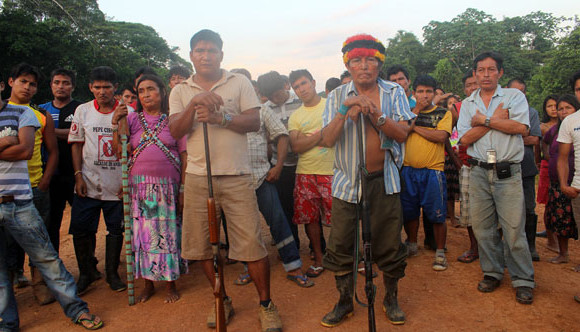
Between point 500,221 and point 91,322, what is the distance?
3.82m

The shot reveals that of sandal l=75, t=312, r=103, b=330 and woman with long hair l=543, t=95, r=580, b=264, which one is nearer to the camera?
sandal l=75, t=312, r=103, b=330

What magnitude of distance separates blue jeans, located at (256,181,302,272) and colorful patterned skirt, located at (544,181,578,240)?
3.07m

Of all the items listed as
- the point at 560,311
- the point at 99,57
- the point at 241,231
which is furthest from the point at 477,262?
the point at 99,57

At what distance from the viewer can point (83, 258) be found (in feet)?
13.9

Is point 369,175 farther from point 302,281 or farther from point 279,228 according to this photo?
point 302,281

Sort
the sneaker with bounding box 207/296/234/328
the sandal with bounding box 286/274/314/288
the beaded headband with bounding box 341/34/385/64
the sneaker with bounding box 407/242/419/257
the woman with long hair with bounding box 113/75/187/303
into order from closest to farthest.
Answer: the beaded headband with bounding box 341/34/385/64, the sneaker with bounding box 207/296/234/328, the woman with long hair with bounding box 113/75/187/303, the sandal with bounding box 286/274/314/288, the sneaker with bounding box 407/242/419/257

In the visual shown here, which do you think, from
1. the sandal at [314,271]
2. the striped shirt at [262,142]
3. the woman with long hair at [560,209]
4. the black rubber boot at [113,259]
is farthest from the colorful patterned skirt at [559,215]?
the black rubber boot at [113,259]

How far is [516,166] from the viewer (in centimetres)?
372

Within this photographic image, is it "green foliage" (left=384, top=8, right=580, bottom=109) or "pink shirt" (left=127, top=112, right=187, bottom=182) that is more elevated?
"green foliage" (left=384, top=8, right=580, bottom=109)

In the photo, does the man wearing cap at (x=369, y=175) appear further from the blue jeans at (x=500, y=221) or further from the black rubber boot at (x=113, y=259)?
the black rubber boot at (x=113, y=259)

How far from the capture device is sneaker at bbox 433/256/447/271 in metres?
4.40

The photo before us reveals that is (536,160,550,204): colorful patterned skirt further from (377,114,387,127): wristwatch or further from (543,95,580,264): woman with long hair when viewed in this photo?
Result: (377,114,387,127): wristwatch

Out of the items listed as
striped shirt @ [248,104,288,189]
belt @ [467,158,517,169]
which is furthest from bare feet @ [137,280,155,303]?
belt @ [467,158,517,169]

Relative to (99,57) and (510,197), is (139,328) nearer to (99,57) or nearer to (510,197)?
(510,197)
